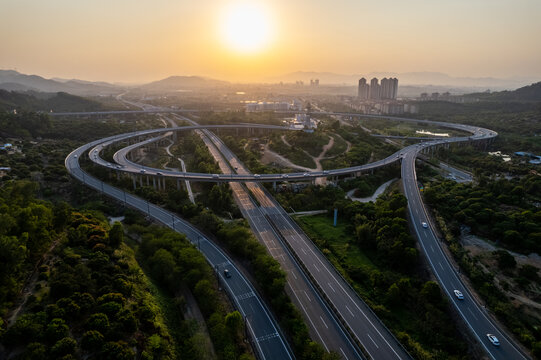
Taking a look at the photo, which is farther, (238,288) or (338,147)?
(338,147)

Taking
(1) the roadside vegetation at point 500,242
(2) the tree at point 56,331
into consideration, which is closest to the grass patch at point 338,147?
(1) the roadside vegetation at point 500,242

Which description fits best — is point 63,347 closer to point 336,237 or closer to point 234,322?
point 234,322

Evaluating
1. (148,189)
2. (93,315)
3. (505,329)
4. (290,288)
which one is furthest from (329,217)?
(93,315)

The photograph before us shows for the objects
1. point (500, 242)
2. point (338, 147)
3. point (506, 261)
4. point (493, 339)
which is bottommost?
point (493, 339)

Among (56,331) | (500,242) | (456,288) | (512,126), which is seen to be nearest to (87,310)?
(56,331)

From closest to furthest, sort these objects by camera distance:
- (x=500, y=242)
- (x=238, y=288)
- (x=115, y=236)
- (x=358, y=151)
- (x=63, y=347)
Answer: (x=63, y=347) → (x=238, y=288) → (x=115, y=236) → (x=500, y=242) → (x=358, y=151)

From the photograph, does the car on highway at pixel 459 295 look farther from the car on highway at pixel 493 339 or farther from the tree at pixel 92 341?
the tree at pixel 92 341

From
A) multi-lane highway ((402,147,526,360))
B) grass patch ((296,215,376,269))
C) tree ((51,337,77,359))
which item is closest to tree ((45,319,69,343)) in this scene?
tree ((51,337,77,359))
